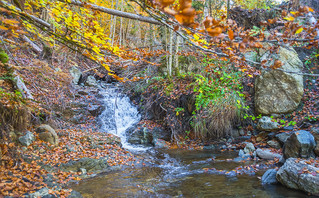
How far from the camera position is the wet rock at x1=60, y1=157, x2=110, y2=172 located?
436 centimetres

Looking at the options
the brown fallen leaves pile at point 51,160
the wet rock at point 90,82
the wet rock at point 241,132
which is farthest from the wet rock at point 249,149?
the wet rock at point 90,82

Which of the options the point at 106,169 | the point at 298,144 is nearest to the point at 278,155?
the point at 298,144

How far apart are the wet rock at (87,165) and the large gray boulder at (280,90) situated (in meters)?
5.44

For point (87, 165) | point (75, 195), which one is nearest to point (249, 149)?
point (87, 165)

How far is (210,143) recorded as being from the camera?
267 inches


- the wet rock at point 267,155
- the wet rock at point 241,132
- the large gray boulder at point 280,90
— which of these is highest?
the large gray boulder at point 280,90

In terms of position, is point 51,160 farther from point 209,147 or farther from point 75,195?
point 209,147

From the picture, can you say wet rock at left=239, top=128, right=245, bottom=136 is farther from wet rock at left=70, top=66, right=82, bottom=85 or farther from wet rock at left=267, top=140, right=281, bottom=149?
wet rock at left=70, top=66, right=82, bottom=85

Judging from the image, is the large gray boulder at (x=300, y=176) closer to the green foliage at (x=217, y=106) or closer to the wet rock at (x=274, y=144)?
the wet rock at (x=274, y=144)

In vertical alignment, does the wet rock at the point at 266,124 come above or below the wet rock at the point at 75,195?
above

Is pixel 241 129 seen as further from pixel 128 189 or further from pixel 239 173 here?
pixel 128 189

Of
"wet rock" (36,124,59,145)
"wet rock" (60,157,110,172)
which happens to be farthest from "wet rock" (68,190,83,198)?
"wet rock" (36,124,59,145)

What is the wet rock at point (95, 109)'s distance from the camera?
8.41 metres

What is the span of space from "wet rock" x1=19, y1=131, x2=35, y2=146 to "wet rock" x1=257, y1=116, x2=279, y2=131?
263 inches
